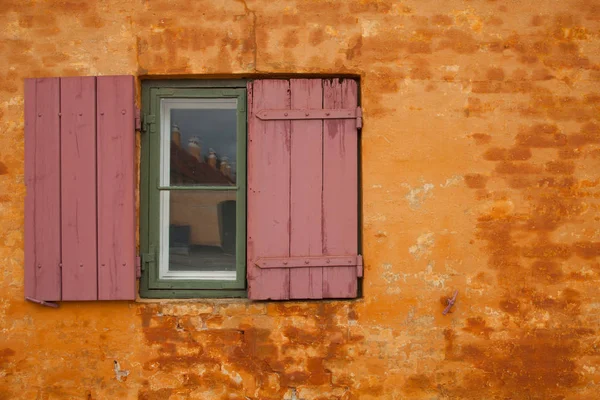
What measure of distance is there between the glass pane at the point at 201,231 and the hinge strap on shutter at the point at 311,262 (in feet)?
0.96

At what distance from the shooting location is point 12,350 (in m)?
3.08

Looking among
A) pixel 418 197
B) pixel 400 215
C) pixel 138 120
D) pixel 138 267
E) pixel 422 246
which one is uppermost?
pixel 138 120

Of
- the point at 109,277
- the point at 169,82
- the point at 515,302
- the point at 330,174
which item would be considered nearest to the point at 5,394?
the point at 109,277

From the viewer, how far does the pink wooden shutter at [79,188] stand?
3035 millimetres

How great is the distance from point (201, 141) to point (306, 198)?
2.45ft

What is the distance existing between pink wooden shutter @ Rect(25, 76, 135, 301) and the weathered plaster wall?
112mm

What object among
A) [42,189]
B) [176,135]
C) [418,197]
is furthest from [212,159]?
[418,197]

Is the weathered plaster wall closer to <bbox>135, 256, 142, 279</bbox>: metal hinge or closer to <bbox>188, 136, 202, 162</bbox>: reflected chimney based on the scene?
<bbox>135, 256, 142, 279</bbox>: metal hinge

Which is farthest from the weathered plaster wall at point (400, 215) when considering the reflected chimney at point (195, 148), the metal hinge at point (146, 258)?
the reflected chimney at point (195, 148)

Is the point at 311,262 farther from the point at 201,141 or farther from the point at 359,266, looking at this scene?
the point at 201,141

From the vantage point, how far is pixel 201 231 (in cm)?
321

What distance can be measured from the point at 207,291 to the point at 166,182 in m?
0.70

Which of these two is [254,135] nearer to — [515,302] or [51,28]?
[51,28]

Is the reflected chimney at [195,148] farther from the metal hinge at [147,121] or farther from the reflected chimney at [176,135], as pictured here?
the metal hinge at [147,121]
